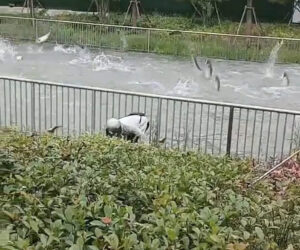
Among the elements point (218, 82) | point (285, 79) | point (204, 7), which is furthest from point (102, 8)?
point (285, 79)

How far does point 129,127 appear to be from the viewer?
25.0 ft

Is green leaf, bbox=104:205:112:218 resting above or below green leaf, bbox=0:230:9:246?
below

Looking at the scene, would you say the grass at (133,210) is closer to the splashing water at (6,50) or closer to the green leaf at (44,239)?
the green leaf at (44,239)

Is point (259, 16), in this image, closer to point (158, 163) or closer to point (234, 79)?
point (234, 79)

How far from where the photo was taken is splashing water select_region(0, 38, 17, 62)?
51.9 feet

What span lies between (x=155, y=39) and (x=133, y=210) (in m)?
13.8

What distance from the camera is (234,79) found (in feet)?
45.0

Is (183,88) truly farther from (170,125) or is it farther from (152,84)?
(170,125)

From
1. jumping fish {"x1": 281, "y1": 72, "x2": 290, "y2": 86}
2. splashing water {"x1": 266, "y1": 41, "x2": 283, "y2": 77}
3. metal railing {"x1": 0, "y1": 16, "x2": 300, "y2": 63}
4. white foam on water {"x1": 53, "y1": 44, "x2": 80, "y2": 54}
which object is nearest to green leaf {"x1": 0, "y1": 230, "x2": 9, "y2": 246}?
jumping fish {"x1": 281, "y1": 72, "x2": 290, "y2": 86}

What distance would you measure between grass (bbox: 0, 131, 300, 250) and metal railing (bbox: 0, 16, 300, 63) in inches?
463

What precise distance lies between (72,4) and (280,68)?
10.5 metres

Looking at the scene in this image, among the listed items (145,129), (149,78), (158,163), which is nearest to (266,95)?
(149,78)

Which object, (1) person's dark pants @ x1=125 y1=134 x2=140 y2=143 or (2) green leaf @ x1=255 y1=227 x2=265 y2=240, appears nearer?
(2) green leaf @ x1=255 y1=227 x2=265 y2=240

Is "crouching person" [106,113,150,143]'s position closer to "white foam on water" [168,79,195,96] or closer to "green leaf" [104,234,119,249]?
"white foam on water" [168,79,195,96]
